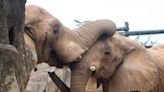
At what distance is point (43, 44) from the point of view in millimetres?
3096

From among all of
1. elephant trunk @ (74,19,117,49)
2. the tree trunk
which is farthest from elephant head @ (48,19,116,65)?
the tree trunk

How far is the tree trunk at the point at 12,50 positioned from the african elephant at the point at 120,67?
76.4 inches

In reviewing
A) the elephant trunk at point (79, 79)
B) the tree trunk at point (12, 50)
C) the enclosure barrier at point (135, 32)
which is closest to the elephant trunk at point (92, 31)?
the elephant trunk at point (79, 79)

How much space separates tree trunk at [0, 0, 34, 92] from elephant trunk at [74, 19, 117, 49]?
171 cm

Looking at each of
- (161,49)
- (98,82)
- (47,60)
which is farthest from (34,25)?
(161,49)

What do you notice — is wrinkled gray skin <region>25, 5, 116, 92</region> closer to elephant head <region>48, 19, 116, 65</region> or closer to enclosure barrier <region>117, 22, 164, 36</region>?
elephant head <region>48, 19, 116, 65</region>

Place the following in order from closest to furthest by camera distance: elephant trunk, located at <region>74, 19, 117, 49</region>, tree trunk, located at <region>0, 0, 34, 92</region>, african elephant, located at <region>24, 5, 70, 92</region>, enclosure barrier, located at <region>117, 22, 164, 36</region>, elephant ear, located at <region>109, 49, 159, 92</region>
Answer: tree trunk, located at <region>0, 0, 34, 92</region> → african elephant, located at <region>24, 5, 70, 92</region> → elephant trunk, located at <region>74, 19, 117, 49</region> → elephant ear, located at <region>109, 49, 159, 92</region> → enclosure barrier, located at <region>117, 22, 164, 36</region>

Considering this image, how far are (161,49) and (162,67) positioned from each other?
0.39 metres

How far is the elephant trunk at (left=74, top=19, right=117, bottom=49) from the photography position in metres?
3.41

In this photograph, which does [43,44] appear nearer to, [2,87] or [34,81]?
[2,87]

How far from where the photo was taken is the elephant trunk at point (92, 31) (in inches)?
134

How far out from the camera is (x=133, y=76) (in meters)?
3.92

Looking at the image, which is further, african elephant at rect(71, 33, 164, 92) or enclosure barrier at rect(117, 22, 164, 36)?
enclosure barrier at rect(117, 22, 164, 36)

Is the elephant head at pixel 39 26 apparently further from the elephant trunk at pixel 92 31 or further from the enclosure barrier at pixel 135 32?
the enclosure barrier at pixel 135 32
